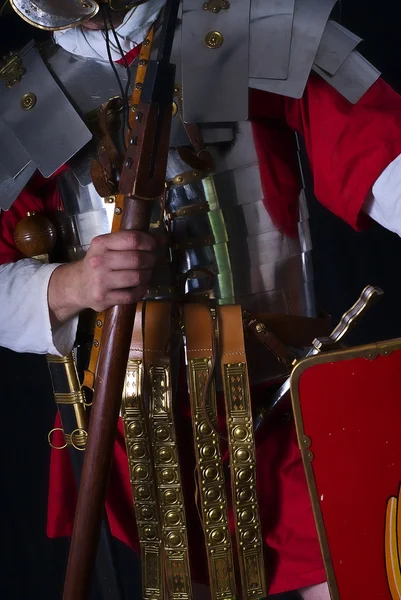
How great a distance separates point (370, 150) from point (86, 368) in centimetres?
68

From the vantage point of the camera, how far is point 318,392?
4.05 ft

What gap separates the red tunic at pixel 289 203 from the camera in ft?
3.90

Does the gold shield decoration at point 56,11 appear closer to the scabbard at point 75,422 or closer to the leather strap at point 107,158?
the leather strap at point 107,158

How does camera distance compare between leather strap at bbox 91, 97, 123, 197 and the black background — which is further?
the black background

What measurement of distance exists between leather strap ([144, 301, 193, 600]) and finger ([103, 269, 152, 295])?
11cm

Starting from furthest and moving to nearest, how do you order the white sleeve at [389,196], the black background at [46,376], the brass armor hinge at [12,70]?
1. the black background at [46,376]
2. the brass armor hinge at [12,70]
3. the white sleeve at [389,196]

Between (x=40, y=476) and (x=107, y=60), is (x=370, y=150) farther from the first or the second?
(x=40, y=476)

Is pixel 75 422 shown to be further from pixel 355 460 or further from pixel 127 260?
pixel 355 460

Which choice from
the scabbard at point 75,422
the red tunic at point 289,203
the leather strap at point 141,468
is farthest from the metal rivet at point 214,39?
the scabbard at point 75,422

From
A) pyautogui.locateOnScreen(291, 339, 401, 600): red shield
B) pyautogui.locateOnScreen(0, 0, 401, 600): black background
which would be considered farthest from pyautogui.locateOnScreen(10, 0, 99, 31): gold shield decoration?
pyautogui.locateOnScreen(0, 0, 401, 600): black background

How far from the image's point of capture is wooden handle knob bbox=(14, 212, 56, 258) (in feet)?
4.85

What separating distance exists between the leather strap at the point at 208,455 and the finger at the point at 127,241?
0.15 m

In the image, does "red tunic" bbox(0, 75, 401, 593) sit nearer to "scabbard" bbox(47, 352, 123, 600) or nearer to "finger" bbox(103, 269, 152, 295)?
"scabbard" bbox(47, 352, 123, 600)

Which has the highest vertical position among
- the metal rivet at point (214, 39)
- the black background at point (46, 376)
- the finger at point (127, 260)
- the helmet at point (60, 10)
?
the helmet at point (60, 10)
